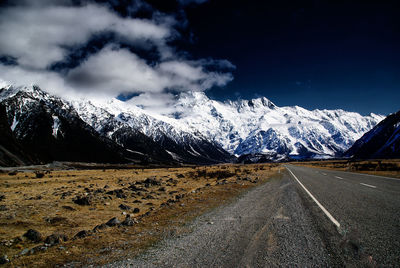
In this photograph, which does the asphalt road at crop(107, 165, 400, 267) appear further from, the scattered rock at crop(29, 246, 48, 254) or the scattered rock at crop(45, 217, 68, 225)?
the scattered rock at crop(45, 217, 68, 225)

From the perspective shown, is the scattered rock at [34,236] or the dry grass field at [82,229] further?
the scattered rock at [34,236]

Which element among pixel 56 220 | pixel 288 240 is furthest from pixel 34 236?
pixel 288 240

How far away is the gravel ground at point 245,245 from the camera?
473 cm

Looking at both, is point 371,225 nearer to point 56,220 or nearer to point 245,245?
point 245,245

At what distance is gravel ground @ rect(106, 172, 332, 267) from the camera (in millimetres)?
4727

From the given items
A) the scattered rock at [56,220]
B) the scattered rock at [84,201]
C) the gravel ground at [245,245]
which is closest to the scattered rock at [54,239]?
the gravel ground at [245,245]

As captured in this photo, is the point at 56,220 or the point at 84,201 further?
the point at 84,201

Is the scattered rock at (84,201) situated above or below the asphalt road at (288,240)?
below

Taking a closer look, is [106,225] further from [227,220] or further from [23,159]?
[23,159]

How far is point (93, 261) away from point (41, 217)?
7586 mm

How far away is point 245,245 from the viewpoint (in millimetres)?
5562

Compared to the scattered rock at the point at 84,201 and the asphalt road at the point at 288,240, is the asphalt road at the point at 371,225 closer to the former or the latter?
the asphalt road at the point at 288,240

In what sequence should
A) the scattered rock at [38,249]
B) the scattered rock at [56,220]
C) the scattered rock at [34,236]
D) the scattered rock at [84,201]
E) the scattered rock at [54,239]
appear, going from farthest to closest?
1. the scattered rock at [84,201]
2. the scattered rock at [56,220]
3. the scattered rock at [34,236]
4. the scattered rock at [54,239]
5. the scattered rock at [38,249]

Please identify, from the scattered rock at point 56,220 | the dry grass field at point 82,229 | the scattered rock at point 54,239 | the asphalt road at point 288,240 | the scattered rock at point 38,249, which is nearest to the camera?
the asphalt road at point 288,240
